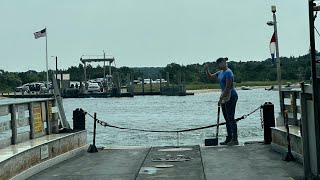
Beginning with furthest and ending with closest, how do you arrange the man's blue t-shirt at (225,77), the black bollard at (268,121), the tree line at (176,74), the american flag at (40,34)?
the tree line at (176,74)
the american flag at (40,34)
the black bollard at (268,121)
the man's blue t-shirt at (225,77)

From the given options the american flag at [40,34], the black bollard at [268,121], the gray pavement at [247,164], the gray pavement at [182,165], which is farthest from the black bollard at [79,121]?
the american flag at [40,34]

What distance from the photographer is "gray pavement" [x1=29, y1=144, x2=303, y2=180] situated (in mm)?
10156

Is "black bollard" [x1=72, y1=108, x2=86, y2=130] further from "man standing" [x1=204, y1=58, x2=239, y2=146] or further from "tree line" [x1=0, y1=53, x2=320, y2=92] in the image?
"tree line" [x1=0, y1=53, x2=320, y2=92]

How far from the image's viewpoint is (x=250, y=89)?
154m

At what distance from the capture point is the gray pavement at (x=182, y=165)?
400 inches

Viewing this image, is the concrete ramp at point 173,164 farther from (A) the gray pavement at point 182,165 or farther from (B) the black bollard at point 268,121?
(B) the black bollard at point 268,121

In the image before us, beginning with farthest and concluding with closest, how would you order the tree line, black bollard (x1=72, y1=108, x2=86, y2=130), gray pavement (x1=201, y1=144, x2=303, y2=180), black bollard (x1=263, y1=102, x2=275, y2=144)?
the tree line
black bollard (x1=72, y1=108, x2=86, y2=130)
black bollard (x1=263, y1=102, x2=275, y2=144)
gray pavement (x1=201, y1=144, x2=303, y2=180)

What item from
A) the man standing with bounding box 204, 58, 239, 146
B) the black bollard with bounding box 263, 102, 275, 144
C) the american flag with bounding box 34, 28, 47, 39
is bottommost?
the black bollard with bounding box 263, 102, 275, 144

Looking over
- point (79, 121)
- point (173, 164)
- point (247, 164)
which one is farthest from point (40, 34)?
point (247, 164)

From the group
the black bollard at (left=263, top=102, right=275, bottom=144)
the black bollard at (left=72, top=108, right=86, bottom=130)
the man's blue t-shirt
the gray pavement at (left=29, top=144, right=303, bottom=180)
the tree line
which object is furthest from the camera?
the tree line

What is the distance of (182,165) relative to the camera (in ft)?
37.5

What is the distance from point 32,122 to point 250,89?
144558 mm

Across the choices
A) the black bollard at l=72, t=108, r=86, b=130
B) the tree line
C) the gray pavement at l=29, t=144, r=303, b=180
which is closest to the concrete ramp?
the gray pavement at l=29, t=144, r=303, b=180

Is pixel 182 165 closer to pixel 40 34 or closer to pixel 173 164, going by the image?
pixel 173 164
